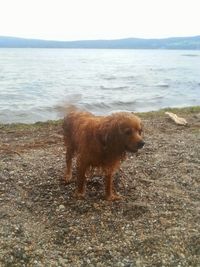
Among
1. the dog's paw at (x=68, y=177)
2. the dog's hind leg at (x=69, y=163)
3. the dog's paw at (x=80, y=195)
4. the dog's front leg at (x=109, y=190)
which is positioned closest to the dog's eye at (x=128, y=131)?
the dog's front leg at (x=109, y=190)

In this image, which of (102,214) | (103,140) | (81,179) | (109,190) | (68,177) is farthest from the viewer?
(68,177)

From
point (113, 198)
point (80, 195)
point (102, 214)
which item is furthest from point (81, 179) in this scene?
point (102, 214)

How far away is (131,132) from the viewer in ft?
22.0

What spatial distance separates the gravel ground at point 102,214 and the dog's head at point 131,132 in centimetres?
129

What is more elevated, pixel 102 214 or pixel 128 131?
pixel 128 131

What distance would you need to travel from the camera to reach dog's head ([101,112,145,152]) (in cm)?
668

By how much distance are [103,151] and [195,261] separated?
2.32 metres

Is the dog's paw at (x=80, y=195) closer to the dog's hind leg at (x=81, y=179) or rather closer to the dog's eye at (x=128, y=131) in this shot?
the dog's hind leg at (x=81, y=179)

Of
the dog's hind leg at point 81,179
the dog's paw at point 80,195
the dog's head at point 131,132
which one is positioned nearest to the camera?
the dog's head at point 131,132

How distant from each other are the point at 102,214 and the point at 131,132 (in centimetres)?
159

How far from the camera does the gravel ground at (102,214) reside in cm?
604

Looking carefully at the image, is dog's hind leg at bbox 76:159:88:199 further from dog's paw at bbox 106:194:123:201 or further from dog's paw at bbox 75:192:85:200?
dog's paw at bbox 106:194:123:201

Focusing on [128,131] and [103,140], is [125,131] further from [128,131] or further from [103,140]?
[103,140]

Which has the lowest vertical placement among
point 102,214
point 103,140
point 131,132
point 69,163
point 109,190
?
point 102,214
